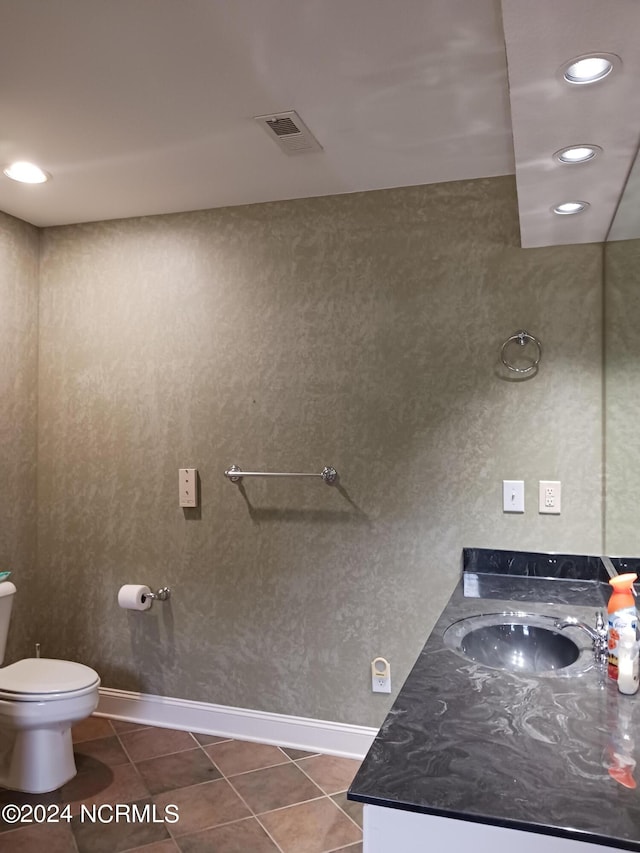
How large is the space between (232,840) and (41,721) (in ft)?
2.69

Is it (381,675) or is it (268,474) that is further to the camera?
(268,474)

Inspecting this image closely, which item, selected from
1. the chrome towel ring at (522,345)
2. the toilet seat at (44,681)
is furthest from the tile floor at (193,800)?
the chrome towel ring at (522,345)

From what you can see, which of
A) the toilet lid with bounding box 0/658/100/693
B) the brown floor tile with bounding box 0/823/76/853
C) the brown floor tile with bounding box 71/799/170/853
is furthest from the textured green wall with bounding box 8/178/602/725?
the brown floor tile with bounding box 0/823/76/853

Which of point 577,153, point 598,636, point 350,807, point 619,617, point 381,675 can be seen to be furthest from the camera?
point 381,675

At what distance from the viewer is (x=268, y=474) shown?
114 inches

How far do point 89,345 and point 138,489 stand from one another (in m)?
0.75

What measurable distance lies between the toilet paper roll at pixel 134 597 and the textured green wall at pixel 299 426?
96 millimetres

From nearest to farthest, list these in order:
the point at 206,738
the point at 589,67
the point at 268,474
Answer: the point at 589,67
the point at 268,474
the point at 206,738

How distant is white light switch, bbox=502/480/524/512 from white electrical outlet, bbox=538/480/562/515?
2.7 inches

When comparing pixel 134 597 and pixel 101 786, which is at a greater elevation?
pixel 134 597

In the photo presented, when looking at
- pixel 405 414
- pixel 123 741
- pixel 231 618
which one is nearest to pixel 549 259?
pixel 405 414

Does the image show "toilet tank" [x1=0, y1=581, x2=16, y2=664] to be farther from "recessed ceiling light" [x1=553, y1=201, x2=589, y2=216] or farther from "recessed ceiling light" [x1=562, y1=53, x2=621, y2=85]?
"recessed ceiling light" [x1=562, y1=53, x2=621, y2=85]

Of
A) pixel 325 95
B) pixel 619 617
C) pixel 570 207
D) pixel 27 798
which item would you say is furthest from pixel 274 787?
pixel 325 95

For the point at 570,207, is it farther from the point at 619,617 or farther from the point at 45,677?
the point at 45,677
